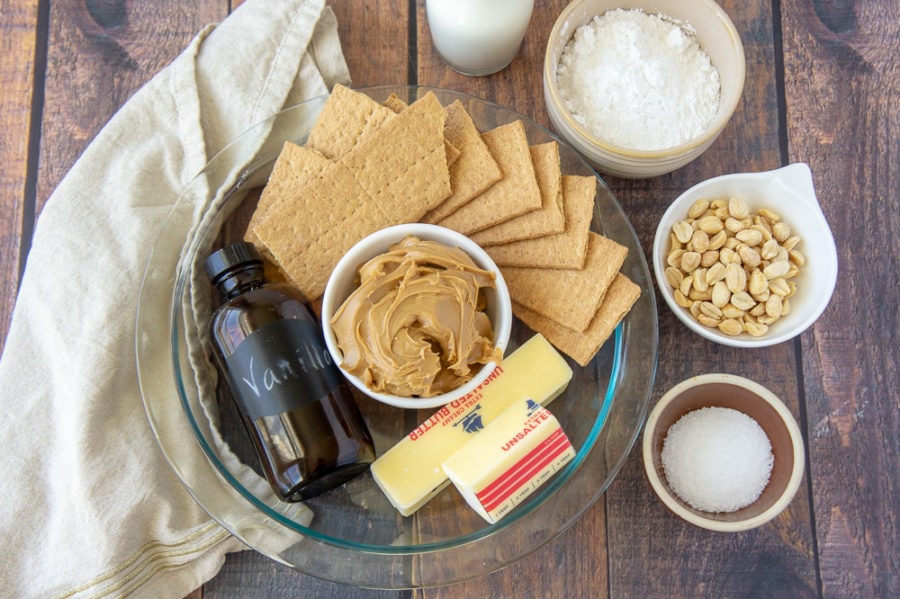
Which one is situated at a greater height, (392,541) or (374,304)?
(374,304)

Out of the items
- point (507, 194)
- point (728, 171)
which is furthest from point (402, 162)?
point (728, 171)

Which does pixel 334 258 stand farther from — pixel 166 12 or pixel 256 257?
pixel 166 12

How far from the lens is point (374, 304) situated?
106cm

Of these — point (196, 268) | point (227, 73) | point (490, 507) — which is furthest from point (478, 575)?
point (227, 73)

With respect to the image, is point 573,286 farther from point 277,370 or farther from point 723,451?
point 277,370

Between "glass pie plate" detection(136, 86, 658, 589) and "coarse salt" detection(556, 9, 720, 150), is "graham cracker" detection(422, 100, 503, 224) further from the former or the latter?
"coarse salt" detection(556, 9, 720, 150)

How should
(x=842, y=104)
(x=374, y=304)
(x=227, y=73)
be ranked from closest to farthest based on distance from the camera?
(x=374, y=304)
(x=227, y=73)
(x=842, y=104)

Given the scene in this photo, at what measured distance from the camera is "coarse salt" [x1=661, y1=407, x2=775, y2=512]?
1.25 metres

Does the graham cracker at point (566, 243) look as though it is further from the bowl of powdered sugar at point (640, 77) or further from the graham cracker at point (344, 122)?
the graham cracker at point (344, 122)

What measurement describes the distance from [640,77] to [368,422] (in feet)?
2.41

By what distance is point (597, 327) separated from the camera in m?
1.21

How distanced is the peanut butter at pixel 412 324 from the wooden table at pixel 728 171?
432 millimetres

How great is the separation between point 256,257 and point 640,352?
632mm

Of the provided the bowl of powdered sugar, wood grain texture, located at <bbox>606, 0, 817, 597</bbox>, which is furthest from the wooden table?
the bowl of powdered sugar
